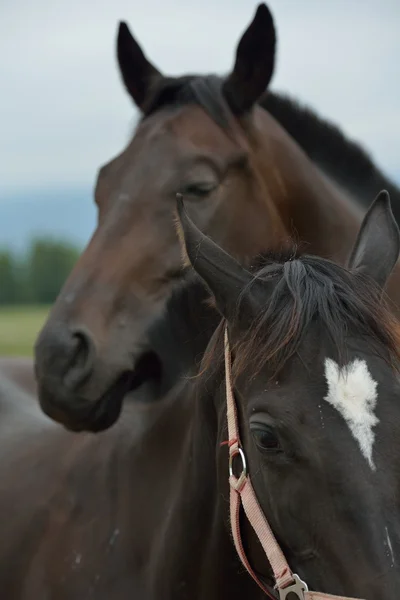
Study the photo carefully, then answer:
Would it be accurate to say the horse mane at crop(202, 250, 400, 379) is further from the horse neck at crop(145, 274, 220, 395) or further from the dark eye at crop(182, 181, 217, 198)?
the dark eye at crop(182, 181, 217, 198)

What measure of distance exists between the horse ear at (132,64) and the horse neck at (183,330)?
3.75ft

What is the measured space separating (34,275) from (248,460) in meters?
54.2

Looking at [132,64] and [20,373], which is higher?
[132,64]

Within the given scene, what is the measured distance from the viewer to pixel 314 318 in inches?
87.5

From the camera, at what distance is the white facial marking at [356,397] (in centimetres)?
201

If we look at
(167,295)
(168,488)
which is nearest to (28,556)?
(168,488)

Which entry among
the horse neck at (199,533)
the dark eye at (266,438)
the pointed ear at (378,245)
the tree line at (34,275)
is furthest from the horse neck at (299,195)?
the tree line at (34,275)

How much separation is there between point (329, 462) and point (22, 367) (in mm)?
3500

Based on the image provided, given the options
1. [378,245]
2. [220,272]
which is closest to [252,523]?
[220,272]

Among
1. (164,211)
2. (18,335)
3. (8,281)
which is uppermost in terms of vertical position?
(164,211)

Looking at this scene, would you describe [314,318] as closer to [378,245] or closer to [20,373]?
[378,245]

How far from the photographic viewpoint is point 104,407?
3176mm

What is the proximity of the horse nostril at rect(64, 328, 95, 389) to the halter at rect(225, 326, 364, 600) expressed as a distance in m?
0.80

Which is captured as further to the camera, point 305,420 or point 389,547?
point 305,420
